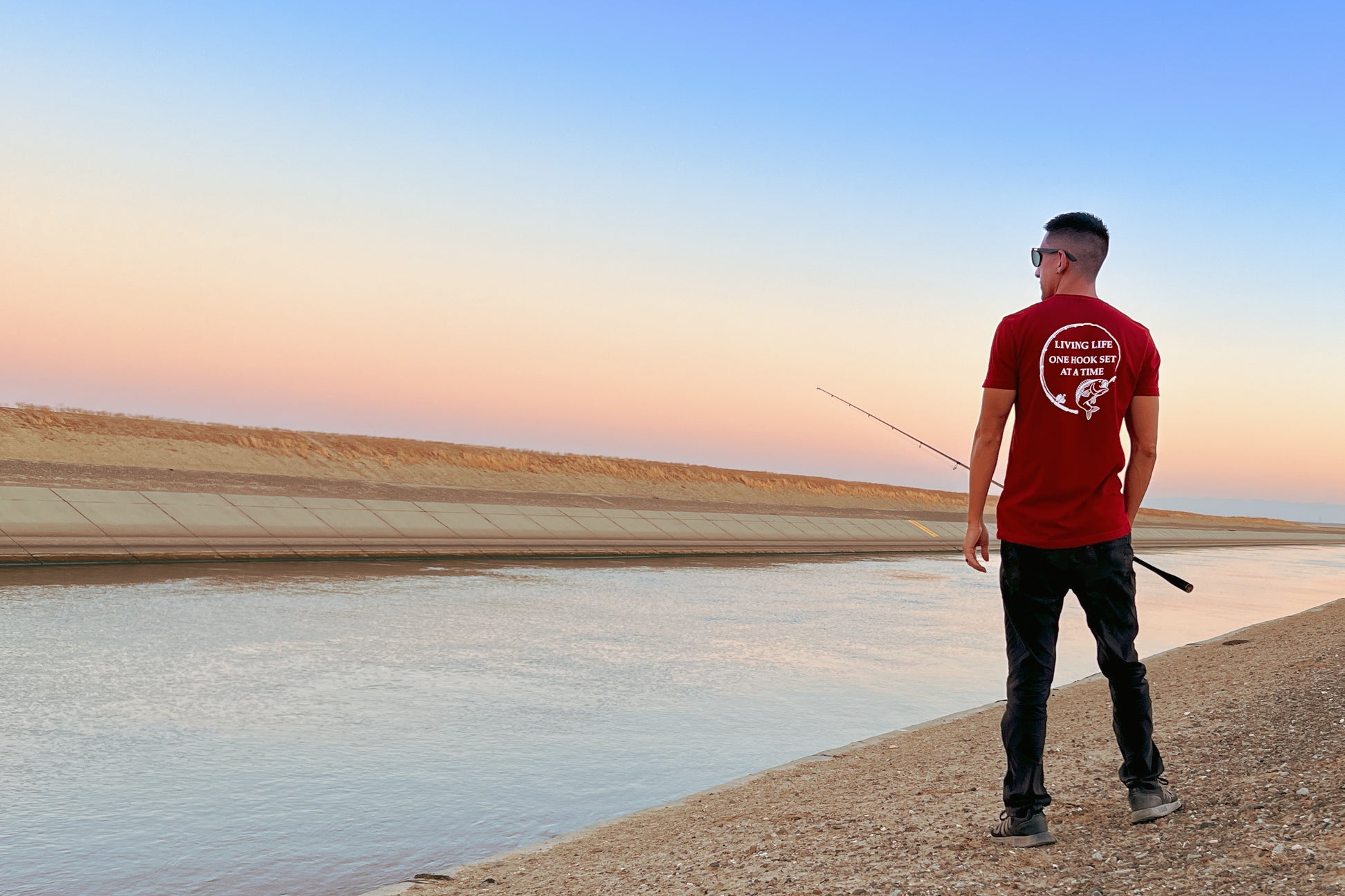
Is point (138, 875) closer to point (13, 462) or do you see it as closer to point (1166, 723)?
point (1166, 723)

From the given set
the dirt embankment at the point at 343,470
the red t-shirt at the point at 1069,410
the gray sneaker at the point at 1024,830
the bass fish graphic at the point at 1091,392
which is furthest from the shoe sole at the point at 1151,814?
the dirt embankment at the point at 343,470

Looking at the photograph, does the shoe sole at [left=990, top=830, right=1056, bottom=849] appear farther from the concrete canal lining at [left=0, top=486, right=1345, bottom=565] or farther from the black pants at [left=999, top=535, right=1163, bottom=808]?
the concrete canal lining at [left=0, top=486, right=1345, bottom=565]

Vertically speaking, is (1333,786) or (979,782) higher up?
(1333,786)

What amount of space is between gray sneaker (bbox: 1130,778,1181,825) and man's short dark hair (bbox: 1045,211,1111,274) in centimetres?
187

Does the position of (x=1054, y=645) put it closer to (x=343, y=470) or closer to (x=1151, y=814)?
(x=1151, y=814)

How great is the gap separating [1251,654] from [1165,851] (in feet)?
18.8

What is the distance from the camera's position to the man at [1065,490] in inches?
136

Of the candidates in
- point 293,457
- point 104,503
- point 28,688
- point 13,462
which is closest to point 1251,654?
point 28,688

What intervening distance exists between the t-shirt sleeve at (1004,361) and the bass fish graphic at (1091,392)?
213 mm

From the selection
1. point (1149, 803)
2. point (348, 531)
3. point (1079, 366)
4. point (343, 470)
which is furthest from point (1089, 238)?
point (343, 470)

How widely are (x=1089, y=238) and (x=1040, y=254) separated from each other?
173 millimetres

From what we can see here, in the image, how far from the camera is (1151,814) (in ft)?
11.6

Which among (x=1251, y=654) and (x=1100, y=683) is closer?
(x=1100, y=683)

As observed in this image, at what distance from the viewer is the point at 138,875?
377 cm
